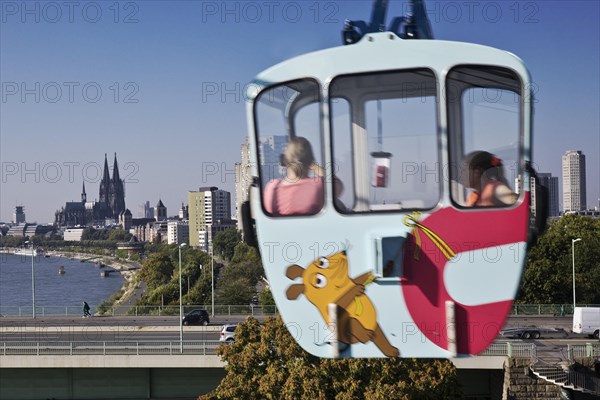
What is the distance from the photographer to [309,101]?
3.89 m

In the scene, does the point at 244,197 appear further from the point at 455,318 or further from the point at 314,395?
the point at 314,395

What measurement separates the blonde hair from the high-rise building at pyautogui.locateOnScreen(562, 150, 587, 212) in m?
88.4

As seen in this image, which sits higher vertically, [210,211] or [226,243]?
[210,211]

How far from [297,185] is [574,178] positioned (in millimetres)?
97586

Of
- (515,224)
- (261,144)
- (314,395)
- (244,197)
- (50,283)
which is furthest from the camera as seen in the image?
(50,283)

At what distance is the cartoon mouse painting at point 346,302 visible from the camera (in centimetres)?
393

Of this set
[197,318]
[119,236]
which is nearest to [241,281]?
[197,318]

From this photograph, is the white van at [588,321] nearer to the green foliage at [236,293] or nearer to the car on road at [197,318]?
the car on road at [197,318]

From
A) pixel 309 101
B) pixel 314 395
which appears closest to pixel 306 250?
pixel 309 101

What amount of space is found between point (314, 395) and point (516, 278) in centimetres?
1168

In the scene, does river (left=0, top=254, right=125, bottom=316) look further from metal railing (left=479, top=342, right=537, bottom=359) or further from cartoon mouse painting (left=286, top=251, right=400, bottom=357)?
cartoon mouse painting (left=286, top=251, right=400, bottom=357)

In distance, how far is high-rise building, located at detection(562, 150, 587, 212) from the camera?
9011 centimetres

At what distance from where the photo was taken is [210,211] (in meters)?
101

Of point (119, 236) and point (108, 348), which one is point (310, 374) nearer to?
point (108, 348)
